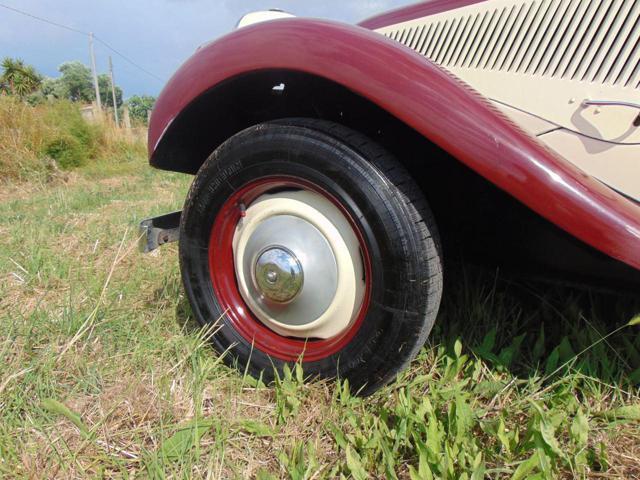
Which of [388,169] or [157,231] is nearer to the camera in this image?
[388,169]

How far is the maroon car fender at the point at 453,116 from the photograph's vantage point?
2.71 ft

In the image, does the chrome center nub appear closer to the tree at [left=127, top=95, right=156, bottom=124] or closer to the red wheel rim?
the red wheel rim

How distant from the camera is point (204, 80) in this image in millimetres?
1233

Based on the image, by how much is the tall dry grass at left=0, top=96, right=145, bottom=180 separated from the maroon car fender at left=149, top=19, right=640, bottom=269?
22.0 ft

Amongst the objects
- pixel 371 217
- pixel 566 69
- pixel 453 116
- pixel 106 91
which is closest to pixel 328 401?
pixel 371 217

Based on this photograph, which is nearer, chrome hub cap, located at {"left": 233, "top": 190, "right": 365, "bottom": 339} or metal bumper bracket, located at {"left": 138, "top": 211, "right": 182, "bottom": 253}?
chrome hub cap, located at {"left": 233, "top": 190, "right": 365, "bottom": 339}

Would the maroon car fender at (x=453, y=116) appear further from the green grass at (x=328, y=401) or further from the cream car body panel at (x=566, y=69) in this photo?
the green grass at (x=328, y=401)

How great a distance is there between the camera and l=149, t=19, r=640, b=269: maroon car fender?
2.71 feet

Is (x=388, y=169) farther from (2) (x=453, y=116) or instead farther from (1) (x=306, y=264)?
(1) (x=306, y=264)

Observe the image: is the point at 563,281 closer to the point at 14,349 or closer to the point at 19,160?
the point at 14,349

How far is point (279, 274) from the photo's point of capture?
1.19m

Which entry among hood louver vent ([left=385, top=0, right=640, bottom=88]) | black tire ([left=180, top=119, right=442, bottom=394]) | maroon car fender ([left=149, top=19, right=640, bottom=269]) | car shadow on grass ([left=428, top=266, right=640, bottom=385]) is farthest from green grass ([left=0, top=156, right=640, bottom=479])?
hood louver vent ([left=385, top=0, right=640, bottom=88])

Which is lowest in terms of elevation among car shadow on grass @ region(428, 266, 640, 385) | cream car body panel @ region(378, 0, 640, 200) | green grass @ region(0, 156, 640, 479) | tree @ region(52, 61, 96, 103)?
green grass @ region(0, 156, 640, 479)

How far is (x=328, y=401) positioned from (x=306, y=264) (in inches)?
15.1
